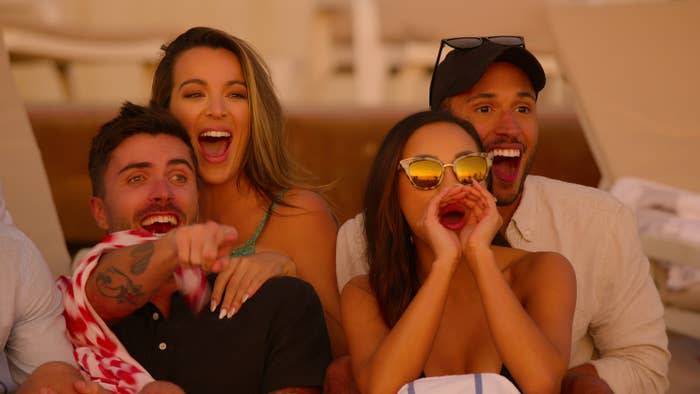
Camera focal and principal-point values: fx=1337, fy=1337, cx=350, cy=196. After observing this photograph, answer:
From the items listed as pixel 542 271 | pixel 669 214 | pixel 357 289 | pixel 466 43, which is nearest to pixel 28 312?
pixel 357 289

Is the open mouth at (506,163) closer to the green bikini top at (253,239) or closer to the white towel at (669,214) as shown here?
the green bikini top at (253,239)

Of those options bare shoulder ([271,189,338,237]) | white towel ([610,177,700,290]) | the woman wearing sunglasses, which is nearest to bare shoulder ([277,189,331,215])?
bare shoulder ([271,189,338,237])

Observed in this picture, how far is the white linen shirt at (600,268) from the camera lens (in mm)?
3156

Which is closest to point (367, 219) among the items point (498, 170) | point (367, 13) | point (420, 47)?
point (498, 170)

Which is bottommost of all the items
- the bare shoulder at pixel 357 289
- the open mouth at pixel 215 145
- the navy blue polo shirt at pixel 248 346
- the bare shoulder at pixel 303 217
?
the navy blue polo shirt at pixel 248 346

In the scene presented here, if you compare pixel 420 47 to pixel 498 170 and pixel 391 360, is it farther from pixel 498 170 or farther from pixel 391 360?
pixel 391 360

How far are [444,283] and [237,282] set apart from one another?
454mm

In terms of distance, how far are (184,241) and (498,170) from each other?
3.26 feet

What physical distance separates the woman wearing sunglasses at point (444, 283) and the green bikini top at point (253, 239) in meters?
0.50

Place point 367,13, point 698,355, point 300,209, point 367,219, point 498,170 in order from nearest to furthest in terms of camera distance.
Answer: point 367,219 → point 498,170 → point 300,209 → point 698,355 → point 367,13

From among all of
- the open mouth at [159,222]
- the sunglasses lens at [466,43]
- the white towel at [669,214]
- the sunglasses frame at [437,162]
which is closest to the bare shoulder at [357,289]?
the sunglasses frame at [437,162]

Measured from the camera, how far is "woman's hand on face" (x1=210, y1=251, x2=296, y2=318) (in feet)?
9.09

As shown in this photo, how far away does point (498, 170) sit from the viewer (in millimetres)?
3225

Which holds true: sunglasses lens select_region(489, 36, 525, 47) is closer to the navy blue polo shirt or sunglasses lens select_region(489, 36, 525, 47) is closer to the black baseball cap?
the black baseball cap
